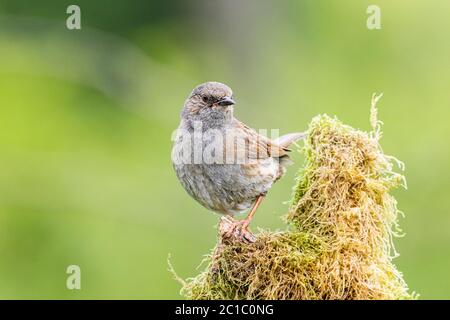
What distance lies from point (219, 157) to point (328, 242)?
4.76ft

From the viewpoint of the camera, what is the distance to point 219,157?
18.7 ft

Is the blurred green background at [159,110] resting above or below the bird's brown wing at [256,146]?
above

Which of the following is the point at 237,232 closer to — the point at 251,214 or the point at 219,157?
the point at 251,214

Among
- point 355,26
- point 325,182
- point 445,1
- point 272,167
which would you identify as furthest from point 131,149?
point 325,182

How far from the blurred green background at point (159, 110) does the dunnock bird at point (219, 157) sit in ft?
14.3

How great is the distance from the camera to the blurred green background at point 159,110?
37.1ft

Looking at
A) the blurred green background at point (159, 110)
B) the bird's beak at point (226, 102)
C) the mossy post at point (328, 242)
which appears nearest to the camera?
the mossy post at point (328, 242)

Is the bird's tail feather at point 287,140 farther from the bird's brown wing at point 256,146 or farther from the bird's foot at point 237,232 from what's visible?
the bird's foot at point 237,232

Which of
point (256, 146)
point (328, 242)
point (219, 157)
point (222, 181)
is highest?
point (256, 146)

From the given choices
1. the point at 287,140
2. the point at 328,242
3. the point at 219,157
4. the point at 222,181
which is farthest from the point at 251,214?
the point at 328,242

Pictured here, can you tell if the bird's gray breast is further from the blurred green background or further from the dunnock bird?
the blurred green background

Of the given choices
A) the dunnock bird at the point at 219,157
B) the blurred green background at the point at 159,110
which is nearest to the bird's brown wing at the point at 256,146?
the dunnock bird at the point at 219,157

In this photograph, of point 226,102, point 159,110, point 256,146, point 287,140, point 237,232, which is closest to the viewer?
point 237,232

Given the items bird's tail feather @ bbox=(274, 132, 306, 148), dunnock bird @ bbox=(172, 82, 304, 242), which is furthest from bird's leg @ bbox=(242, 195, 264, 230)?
bird's tail feather @ bbox=(274, 132, 306, 148)
